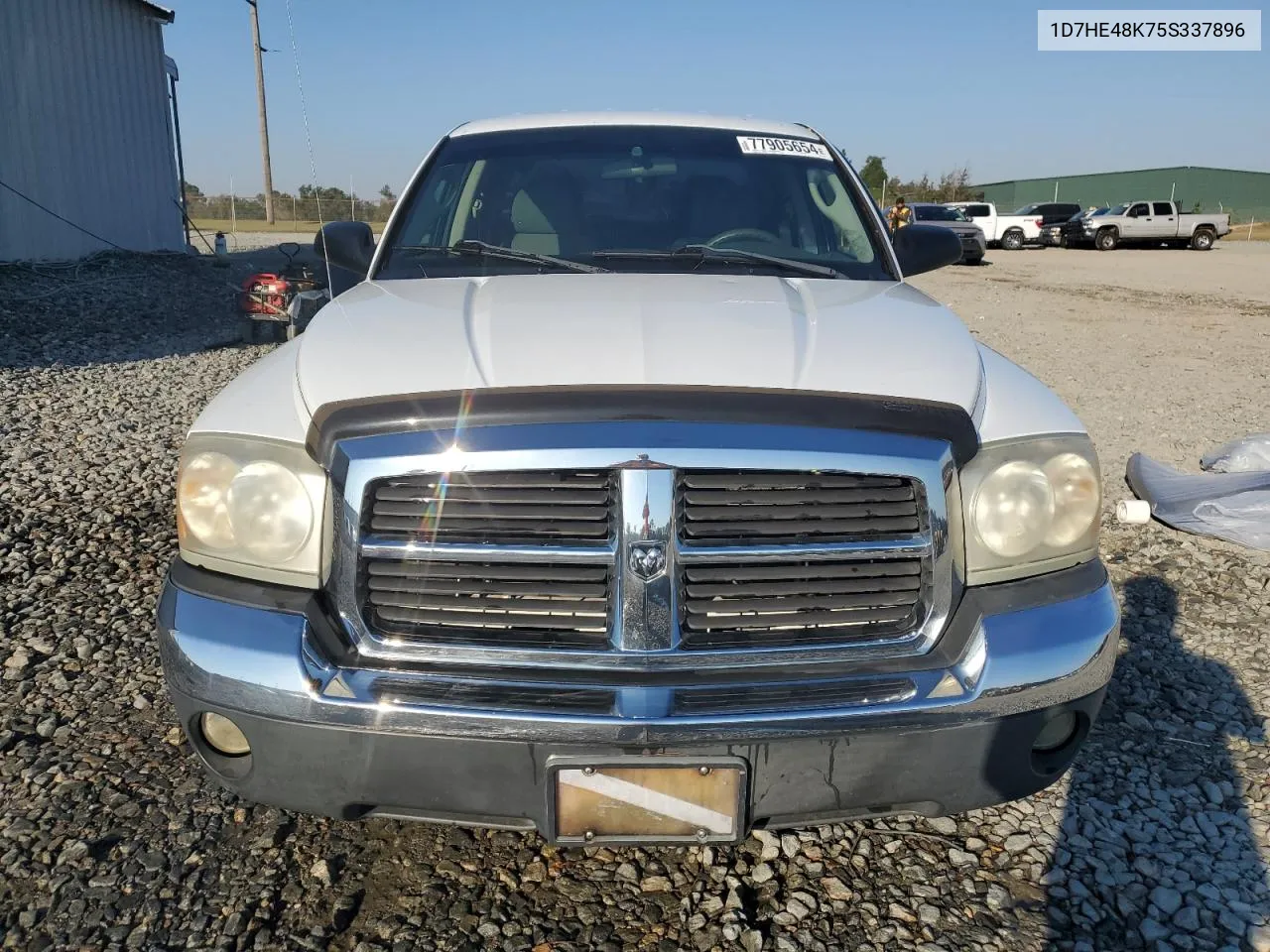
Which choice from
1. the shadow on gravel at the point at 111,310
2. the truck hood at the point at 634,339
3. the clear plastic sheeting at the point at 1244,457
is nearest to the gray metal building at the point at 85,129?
the shadow on gravel at the point at 111,310

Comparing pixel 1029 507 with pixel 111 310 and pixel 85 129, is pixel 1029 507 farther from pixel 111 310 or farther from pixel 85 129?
pixel 85 129

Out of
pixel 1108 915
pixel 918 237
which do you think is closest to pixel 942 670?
pixel 1108 915

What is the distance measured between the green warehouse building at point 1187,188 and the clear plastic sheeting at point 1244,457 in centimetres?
5106

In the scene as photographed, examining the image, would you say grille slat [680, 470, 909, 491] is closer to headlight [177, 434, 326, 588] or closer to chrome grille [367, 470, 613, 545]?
chrome grille [367, 470, 613, 545]

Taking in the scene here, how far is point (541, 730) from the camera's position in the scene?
1.67 m

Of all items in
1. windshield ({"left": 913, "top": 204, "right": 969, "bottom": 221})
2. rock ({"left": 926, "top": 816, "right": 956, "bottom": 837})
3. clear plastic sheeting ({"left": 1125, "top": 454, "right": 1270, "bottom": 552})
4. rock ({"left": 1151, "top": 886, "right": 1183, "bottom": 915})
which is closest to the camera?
rock ({"left": 1151, "top": 886, "right": 1183, "bottom": 915})

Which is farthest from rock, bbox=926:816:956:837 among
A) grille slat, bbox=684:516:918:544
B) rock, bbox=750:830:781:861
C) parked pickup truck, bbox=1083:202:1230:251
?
parked pickup truck, bbox=1083:202:1230:251

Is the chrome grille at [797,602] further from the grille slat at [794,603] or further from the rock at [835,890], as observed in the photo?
the rock at [835,890]

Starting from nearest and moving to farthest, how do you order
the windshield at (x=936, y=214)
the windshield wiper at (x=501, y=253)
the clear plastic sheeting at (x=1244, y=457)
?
the windshield wiper at (x=501, y=253)
the clear plastic sheeting at (x=1244, y=457)
the windshield at (x=936, y=214)

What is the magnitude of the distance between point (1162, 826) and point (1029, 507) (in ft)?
3.54

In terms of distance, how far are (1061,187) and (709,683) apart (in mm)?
57223

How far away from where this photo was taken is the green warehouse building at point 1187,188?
160ft

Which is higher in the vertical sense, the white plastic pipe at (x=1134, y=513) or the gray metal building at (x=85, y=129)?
the gray metal building at (x=85, y=129)

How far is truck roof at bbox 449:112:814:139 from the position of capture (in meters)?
3.52
